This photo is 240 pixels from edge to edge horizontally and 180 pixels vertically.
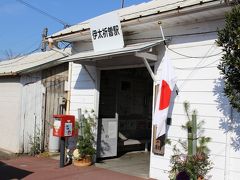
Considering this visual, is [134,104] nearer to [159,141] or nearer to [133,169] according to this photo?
[133,169]

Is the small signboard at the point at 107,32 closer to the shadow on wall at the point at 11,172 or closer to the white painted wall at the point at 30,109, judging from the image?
the shadow on wall at the point at 11,172

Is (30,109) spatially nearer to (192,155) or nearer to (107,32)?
(107,32)

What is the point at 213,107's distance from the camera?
804cm

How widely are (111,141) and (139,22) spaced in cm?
434

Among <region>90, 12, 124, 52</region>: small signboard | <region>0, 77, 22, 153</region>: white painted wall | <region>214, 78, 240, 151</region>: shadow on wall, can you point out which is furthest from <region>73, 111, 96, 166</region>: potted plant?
<region>214, 78, 240, 151</region>: shadow on wall

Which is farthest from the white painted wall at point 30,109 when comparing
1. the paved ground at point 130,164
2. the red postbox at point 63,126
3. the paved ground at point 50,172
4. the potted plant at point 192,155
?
the potted plant at point 192,155

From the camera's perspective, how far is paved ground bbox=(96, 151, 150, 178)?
33.1 feet

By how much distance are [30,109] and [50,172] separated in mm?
4135

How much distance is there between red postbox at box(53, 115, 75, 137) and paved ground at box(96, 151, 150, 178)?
1238 millimetres

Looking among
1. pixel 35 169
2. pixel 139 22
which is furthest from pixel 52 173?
pixel 139 22

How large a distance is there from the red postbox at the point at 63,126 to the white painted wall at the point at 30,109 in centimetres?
270

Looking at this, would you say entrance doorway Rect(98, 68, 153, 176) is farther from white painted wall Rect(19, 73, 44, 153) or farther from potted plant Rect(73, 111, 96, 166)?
white painted wall Rect(19, 73, 44, 153)

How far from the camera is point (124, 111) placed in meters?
13.5

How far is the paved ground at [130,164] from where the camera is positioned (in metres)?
10.1
